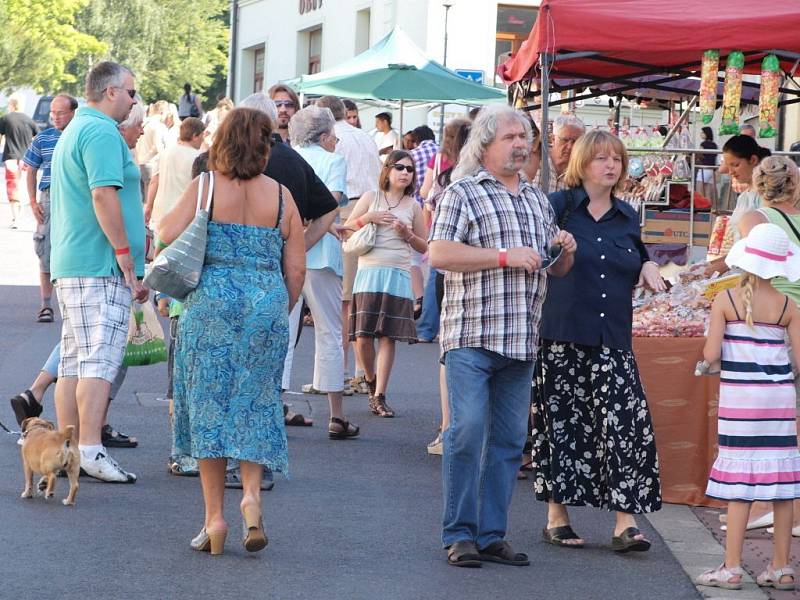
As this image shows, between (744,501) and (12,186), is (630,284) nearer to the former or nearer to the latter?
(744,501)

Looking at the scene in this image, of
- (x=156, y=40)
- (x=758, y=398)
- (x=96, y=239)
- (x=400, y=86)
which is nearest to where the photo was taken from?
(x=758, y=398)

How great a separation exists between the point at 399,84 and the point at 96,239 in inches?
396

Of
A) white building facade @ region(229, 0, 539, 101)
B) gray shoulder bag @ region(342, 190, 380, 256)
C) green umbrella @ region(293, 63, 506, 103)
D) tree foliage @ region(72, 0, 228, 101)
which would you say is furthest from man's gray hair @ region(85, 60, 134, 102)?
tree foliage @ region(72, 0, 228, 101)

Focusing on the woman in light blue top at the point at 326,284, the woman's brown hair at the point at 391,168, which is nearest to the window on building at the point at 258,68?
the woman's brown hair at the point at 391,168

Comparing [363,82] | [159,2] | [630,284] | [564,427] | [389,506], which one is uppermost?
[159,2]

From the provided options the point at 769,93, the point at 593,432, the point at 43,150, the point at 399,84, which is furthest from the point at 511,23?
the point at 593,432

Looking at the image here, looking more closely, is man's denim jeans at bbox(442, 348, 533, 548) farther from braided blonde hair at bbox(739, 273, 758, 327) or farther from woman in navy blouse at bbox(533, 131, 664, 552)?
braided blonde hair at bbox(739, 273, 758, 327)

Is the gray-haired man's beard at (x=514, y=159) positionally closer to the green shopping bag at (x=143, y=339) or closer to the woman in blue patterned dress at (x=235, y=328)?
the woman in blue patterned dress at (x=235, y=328)

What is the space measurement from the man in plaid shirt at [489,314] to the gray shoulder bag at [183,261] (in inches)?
37.2

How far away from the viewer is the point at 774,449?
20.6 ft

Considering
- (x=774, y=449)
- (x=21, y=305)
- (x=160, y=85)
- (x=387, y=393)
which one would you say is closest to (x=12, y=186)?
(x=21, y=305)

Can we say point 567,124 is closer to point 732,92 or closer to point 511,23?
point 732,92

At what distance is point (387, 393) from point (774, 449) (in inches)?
217

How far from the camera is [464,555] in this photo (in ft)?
20.9
